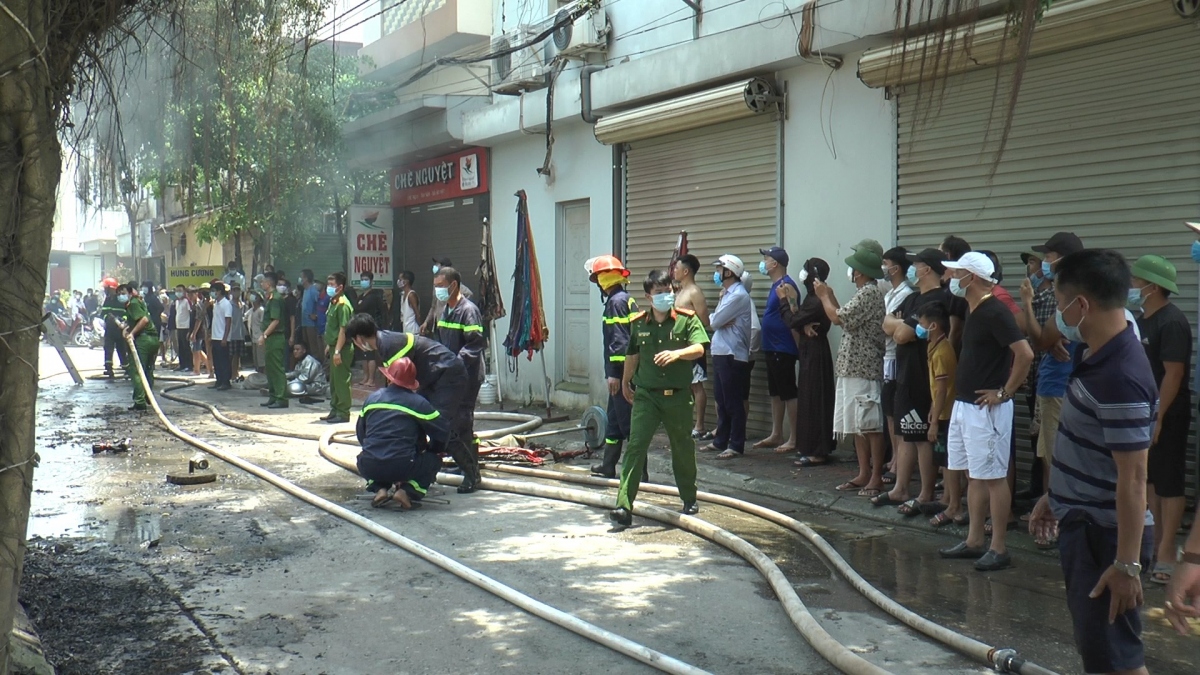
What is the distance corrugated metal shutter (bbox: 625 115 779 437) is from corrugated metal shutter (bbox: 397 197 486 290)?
14.9ft

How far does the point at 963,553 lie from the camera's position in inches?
260

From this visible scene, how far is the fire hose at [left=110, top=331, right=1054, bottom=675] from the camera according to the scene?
4.43 meters

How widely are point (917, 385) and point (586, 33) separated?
8.45 metres

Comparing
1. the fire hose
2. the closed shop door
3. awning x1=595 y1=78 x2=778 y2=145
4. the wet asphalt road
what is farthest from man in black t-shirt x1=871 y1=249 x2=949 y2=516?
the closed shop door

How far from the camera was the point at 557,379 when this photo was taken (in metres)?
15.4

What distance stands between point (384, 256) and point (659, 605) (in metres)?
15.8

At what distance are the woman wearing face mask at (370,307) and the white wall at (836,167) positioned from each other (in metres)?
8.86

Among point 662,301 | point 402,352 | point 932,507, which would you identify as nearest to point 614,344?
point 662,301

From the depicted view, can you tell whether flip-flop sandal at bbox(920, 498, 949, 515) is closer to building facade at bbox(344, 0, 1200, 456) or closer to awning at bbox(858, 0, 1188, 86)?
building facade at bbox(344, 0, 1200, 456)

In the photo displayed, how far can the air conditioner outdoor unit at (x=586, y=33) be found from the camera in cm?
1412

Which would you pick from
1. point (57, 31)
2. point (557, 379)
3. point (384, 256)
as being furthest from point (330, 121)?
point (57, 31)

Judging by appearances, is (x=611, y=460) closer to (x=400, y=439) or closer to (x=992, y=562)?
(x=400, y=439)

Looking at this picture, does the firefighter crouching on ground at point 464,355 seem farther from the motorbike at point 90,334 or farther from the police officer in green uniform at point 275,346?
the motorbike at point 90,334

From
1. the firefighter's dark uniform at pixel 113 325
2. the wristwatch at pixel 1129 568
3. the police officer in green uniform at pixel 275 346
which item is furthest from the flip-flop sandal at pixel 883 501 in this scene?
the firefighter's dark uniform at pixel 113 325
